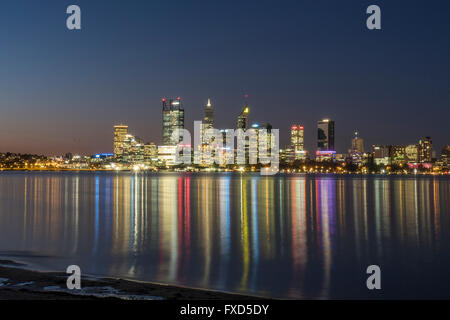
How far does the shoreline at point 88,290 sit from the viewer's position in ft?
32.0

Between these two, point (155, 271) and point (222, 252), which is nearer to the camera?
point (155, 271)

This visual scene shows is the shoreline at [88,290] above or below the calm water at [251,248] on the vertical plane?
above

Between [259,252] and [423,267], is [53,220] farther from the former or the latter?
[423,267]

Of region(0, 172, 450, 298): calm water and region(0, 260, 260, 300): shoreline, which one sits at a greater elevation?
region(0, 260, 260, 300): shoreline

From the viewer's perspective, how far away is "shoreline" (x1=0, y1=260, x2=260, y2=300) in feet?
32.0

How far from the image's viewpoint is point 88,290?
10.7 m

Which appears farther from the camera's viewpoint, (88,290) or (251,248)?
(251,248)

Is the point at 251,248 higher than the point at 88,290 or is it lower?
lower

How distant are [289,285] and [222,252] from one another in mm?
5898

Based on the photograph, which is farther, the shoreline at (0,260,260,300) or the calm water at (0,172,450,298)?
the calm water at (0,172,450,298)

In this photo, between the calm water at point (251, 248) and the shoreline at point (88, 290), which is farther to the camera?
the calm water at point (251, 248)

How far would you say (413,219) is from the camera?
31703 millimetres

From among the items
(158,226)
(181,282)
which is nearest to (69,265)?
(181,282)
